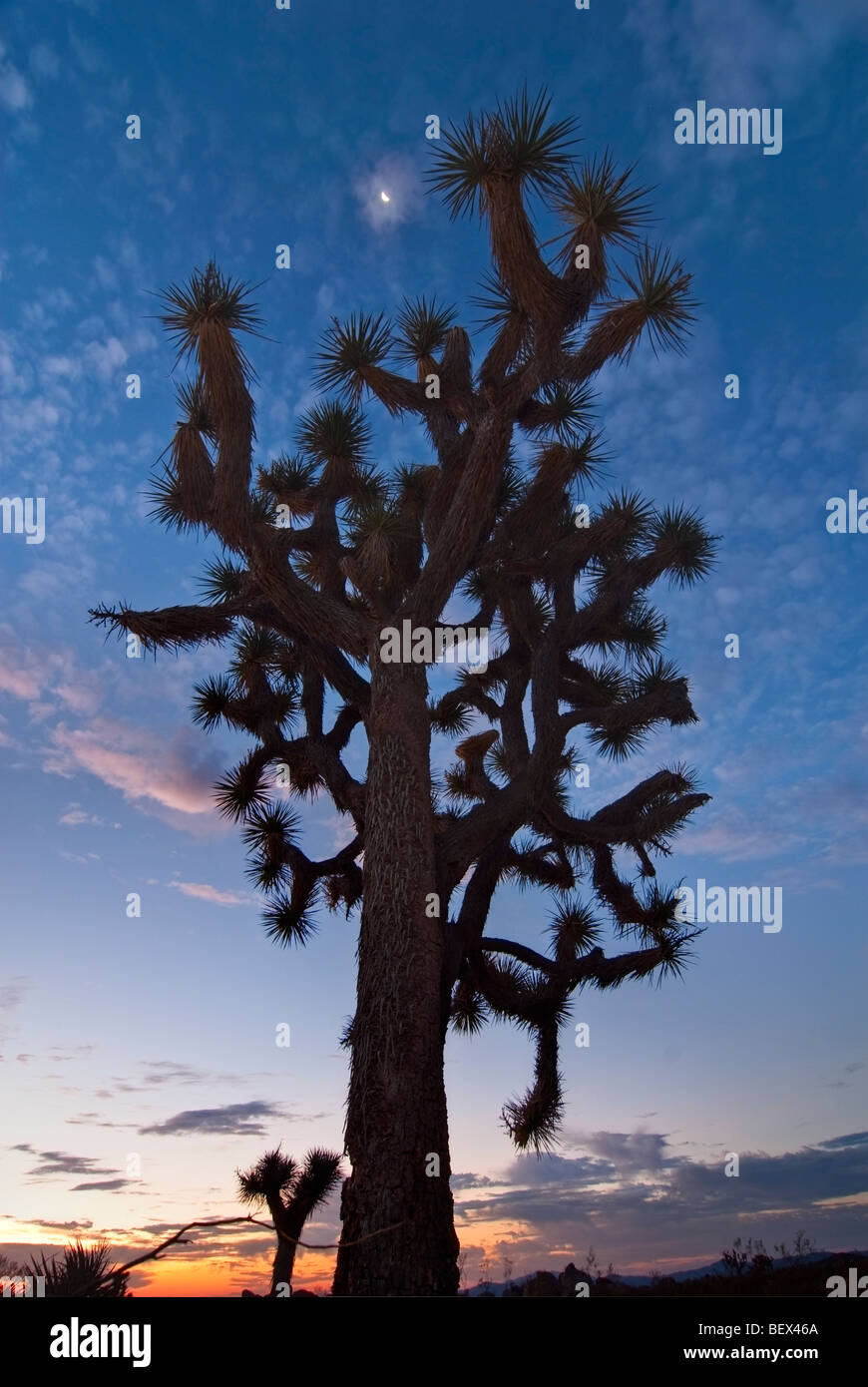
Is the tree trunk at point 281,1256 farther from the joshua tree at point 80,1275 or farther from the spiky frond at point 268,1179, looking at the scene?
the joshua tree at point 80,1275

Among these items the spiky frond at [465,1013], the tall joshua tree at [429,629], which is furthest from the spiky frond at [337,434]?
the spiky frond at [465,1013]

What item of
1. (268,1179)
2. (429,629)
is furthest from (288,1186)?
(429,629)

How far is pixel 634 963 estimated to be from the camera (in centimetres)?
1018

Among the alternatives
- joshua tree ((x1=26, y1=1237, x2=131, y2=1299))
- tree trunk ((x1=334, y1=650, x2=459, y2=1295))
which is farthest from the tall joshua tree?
joshua tree ((x1=26, y1=1237, x2=131, y2=1299))

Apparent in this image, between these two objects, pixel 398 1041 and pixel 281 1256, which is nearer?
pixel 398 1041

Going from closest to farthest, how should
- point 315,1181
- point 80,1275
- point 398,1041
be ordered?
point 80,1275 < point 398,1041 < point 315,1181

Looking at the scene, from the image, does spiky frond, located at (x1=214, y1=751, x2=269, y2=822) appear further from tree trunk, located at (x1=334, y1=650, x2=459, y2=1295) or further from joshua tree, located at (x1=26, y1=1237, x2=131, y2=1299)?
joshua tree, located at (x1=26, y1=1237, x2=131, y2=1299)

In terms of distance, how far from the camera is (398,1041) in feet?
24.0

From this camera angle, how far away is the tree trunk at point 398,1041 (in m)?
6.61

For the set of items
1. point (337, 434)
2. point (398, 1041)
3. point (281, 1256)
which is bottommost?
point (281, 1256)

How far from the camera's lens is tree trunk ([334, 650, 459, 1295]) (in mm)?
6609

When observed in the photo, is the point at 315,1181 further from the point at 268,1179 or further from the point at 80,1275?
the point at 80,1275
